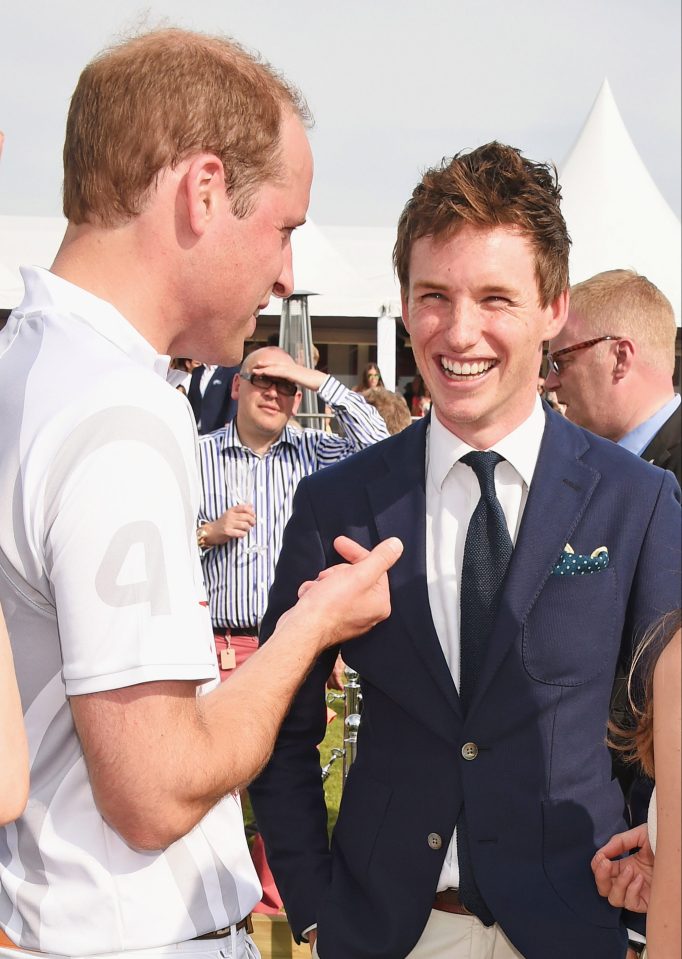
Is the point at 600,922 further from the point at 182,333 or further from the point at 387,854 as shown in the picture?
the point at 182,333

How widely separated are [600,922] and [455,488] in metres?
0.94

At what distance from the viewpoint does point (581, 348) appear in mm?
4012

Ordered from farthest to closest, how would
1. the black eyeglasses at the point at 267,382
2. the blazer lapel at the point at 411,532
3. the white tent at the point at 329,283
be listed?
the white tent at the point at 329,283
the black eyeglasses at the point at 267,382
the blazer lapel at the point at 411,532

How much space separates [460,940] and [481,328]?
4.32 feet

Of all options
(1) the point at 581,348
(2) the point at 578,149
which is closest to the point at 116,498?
(1) the point at 581,348

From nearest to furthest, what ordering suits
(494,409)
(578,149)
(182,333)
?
(182,333), (494,409), (578,149)

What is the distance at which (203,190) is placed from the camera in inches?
61.3

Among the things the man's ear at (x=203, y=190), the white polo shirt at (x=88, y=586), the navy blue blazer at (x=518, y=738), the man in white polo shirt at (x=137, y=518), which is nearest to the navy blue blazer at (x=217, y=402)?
the navy blue blazer at (x=518, y=738)

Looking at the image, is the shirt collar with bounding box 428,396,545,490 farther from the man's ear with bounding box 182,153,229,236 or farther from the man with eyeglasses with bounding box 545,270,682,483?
the man with eyeglasses with bounding box 545,270,682,483

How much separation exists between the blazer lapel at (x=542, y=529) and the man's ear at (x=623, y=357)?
73.1 inches

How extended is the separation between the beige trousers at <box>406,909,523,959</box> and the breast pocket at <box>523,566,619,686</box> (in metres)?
0.53

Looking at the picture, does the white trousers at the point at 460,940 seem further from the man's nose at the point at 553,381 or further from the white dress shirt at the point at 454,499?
the man's nose at the point at 553,381

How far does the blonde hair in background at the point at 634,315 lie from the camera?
3930 mm

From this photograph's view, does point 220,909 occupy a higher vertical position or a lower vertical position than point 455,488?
lower
